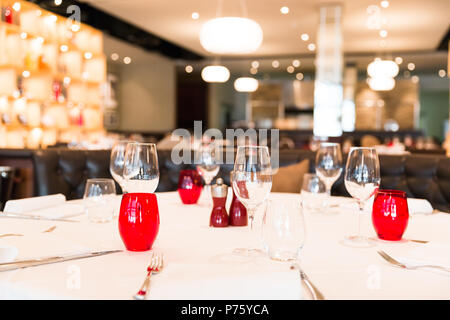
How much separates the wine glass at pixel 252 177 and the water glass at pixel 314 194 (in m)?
0.54

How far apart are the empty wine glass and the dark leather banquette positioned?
113 cm

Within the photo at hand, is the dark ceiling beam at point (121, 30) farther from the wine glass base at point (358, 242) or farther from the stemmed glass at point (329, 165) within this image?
the wine glass base at point (358, 242)

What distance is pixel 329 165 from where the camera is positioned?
150cm

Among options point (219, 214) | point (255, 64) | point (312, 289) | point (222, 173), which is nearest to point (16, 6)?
point (222, 173)

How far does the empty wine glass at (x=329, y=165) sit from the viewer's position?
1486 mm

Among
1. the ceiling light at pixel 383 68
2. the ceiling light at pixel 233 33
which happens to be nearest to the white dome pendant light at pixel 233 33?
the ceiling light at pixel 233 33

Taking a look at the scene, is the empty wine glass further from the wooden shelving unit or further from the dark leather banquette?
the wooden shelving unit

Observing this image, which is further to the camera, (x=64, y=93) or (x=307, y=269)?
(x=64, y=93)

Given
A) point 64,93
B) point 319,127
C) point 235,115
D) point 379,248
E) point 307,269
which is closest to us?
point 307,269

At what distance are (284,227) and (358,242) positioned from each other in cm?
31
